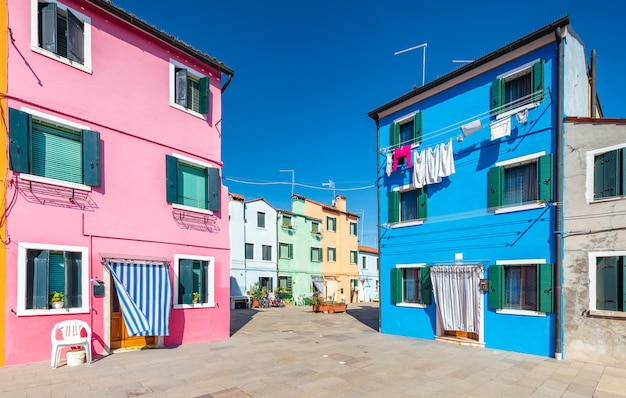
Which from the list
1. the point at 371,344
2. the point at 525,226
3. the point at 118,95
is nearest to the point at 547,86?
the point at 525,226

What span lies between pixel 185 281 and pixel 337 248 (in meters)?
25.7

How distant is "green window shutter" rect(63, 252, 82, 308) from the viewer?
30.2 feet

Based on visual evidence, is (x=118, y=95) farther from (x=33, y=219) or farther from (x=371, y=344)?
(x=371, y=344)

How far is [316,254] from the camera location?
1369 inches

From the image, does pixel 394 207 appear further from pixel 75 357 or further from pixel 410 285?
pixel 75 357

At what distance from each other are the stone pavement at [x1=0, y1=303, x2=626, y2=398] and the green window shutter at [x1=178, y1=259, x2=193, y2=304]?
1437mm

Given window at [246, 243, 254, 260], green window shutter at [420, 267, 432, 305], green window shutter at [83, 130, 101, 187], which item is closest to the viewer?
green window shutter at [83, 130, 101, 187]

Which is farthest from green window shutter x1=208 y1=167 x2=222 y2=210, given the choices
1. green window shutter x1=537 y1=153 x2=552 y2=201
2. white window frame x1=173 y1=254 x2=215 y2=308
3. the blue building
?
green window shutter x1=537 y1=153 x2=552 y2=201

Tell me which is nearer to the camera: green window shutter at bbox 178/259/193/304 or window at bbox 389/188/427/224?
green window shutter at bbox 178/259/193/304

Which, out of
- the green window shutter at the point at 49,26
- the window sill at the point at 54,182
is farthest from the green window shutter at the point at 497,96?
the green window shutter at the point at 49,26

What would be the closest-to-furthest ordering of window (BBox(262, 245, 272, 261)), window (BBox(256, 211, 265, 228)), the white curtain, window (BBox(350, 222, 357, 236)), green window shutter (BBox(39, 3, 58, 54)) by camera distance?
green window shutter (BBox(39, 3, 58, 54)), the white curtain, window (BBox(256, 211, 265, 228)), window (BBox(262, 245, 272, 261)), window (BBox(350, 222, 357, 236))

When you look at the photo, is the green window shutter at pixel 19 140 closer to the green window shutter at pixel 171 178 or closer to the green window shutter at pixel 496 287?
the green window shutter at pixel 171 178

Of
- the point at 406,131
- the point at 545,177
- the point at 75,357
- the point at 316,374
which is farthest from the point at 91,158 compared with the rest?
the point at 545,177

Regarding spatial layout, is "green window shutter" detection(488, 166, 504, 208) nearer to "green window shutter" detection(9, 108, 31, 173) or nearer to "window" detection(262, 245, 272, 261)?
"green window shutter" detection(9, 108, 31, 173)
